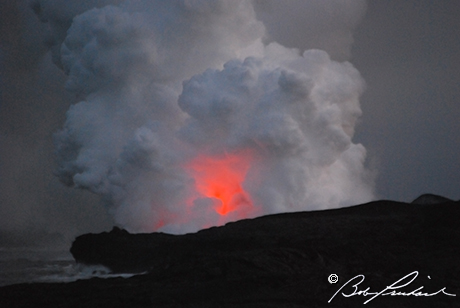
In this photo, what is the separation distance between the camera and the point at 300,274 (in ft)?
78.1

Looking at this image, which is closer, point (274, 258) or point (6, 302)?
point (6, 302)

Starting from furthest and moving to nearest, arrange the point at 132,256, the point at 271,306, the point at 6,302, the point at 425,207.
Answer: the point at 132,256 → the point at 425,207 → the point at 6,302 → the point at 271,306

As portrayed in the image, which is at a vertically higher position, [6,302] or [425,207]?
[425,207]

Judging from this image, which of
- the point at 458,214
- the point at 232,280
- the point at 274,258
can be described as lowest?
the point at 232,280

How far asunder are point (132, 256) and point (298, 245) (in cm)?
1719

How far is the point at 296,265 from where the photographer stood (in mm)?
25312

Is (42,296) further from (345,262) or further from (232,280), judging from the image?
(345,262)

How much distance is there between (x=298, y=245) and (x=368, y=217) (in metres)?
6.84

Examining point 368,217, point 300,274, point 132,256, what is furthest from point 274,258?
point 132,256

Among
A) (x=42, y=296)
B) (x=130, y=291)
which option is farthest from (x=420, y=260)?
(x=42, y=296)

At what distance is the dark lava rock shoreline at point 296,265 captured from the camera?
19.8m

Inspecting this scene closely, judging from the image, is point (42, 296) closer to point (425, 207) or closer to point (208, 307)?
point (208, 307)

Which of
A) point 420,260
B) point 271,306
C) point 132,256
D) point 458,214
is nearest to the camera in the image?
point 271,306

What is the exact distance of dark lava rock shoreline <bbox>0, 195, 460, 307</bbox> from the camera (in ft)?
64.8
